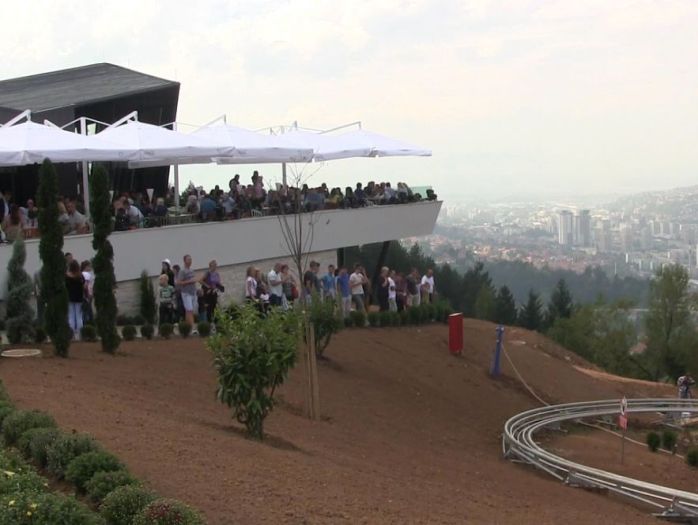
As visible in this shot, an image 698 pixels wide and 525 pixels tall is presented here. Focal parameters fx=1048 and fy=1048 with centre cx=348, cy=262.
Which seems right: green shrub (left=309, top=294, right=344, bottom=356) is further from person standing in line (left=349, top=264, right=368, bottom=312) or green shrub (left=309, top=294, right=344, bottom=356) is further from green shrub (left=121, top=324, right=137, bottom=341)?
person standing in line (left=349, top=264, right=368, bottom=312)

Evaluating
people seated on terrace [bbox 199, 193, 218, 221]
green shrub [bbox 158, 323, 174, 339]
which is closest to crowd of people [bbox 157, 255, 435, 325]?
green shrub [bbox 158, 323, 174, 339]

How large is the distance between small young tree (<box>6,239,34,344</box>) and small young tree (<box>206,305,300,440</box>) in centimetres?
502

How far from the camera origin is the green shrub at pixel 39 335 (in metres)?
18.1

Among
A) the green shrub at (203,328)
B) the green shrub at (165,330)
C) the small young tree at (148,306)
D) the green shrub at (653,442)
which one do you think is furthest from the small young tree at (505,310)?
the green shrub at (165,330)

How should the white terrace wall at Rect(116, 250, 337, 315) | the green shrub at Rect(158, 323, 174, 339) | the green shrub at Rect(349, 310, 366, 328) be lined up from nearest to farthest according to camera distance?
the green shrub at Rect(158, 323, 174, 339) < the white terrace wall at Rect(116, 250, 337, 315) < the green shrub at Rect(349, 310, 366, 328)

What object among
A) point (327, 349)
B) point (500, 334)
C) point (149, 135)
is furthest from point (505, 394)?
point (149, 135)

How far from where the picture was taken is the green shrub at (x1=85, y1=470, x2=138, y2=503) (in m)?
9.01

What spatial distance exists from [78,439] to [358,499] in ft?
9.35

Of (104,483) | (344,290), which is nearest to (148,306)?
(344,290)

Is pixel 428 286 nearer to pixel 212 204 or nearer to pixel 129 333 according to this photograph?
pixel 212 204

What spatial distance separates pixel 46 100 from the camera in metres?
33.4

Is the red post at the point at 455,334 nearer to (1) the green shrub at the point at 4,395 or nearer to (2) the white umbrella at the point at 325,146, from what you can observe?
(2) the white umbrella at the point at 325,146

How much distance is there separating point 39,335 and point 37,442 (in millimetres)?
8366

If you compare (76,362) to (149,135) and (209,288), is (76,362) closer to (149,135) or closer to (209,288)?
(209,288)
